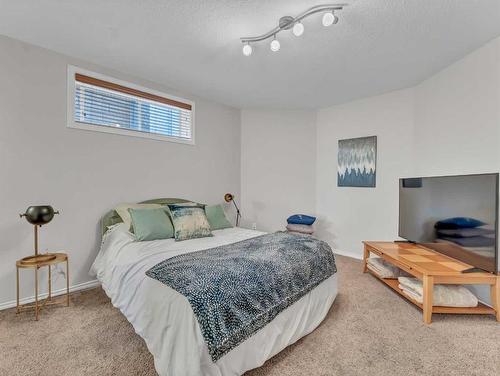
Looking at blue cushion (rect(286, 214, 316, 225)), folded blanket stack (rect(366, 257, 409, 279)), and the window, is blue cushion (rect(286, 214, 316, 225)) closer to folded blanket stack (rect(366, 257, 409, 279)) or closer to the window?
folded blanket stack (rect(366, 257, 409, 279))

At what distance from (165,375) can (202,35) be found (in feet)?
8.41

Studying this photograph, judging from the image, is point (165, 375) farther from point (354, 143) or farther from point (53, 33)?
point (354, 143)

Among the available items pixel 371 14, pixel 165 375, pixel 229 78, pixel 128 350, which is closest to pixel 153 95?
pixel 229 78

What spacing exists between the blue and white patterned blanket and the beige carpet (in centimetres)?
38

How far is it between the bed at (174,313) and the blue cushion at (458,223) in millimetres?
1261

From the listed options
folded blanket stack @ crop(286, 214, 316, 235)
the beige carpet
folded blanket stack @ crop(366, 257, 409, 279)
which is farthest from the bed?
folded blanket stack @ crop(286, 214, 316, 235)

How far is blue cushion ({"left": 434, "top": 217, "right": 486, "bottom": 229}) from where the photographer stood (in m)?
2.22

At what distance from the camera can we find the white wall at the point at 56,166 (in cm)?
232

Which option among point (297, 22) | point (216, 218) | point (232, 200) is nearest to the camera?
point (297, 22)

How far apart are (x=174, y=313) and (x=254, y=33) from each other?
2282 millimetres

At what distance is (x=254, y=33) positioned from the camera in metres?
2.22

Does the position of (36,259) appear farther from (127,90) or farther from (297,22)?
(297,22)

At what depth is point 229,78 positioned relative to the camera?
125 inches

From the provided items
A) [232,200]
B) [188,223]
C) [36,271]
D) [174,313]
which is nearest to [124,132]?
[188,223]
